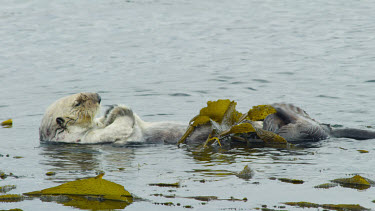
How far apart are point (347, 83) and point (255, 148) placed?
522 centimetres

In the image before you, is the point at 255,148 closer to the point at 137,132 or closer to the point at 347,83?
the point at 137,132

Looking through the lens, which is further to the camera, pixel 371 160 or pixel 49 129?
pixel 49 129

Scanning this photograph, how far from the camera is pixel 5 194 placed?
4242mm

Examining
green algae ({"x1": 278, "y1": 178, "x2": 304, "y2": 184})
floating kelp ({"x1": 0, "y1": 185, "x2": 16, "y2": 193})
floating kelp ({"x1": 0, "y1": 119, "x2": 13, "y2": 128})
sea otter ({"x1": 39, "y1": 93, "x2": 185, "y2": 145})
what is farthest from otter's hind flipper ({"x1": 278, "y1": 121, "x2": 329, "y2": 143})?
floating kelp ({"x1": 0, "y1": 119, "x2": 13, "y2": 128})

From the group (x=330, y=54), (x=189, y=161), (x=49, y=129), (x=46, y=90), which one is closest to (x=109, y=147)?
(x=49, y=129)

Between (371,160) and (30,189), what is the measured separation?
3.00 m

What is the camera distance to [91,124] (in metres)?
6.80

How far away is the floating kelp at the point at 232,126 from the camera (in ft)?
20.0

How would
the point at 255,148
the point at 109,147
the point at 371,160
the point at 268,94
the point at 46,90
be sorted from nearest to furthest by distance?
the point at 371,160
the point at 255,148
the point at 109,147
the point at 268,94
the point at 46,90

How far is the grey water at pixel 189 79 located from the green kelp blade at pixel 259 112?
52 centimetres

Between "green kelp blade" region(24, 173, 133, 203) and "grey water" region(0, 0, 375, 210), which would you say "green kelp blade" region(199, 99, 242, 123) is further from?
"green kelp blade" region(24, 173, 133, 203)

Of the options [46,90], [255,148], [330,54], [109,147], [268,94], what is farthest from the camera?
[330,54]

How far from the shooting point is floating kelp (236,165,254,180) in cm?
472

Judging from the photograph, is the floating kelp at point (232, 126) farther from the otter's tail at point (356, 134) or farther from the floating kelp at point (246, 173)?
the floating kelp at point (246, 173)
